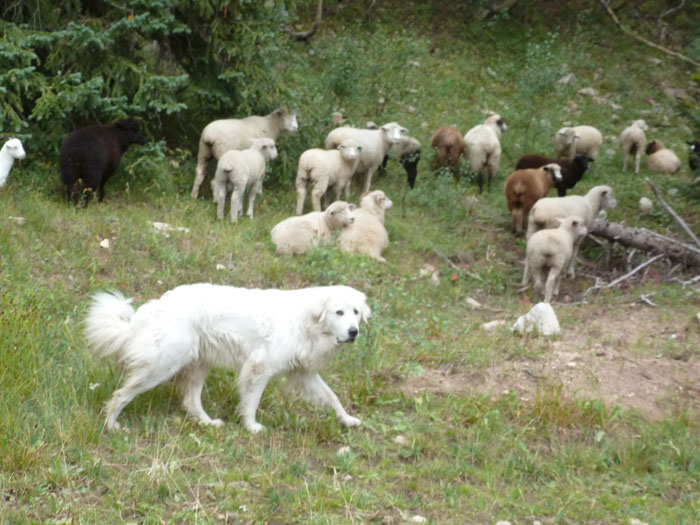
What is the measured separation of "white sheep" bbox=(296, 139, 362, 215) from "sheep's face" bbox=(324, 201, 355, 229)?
1011mm

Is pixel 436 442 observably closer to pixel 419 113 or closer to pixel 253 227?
pixel 253 227

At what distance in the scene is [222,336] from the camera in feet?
16.5

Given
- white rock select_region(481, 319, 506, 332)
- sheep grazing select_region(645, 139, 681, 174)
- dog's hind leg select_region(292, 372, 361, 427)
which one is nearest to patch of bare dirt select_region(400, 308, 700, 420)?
white rock select_region(481, 319, 506, 332)

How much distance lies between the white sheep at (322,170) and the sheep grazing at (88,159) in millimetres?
2476

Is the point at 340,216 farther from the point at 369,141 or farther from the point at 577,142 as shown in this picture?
the point at 577,142

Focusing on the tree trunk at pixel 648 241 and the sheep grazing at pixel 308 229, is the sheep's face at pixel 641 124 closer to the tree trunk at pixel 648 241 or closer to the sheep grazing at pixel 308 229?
the tree trunk at pixel 648 241

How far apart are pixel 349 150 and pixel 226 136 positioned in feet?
5.70

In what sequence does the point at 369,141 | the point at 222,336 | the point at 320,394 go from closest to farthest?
the point at 222,336 < the point at 320,394 < the point at 369,141

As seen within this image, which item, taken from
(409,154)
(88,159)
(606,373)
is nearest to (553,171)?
(409,154)

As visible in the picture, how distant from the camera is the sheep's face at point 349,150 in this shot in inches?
435

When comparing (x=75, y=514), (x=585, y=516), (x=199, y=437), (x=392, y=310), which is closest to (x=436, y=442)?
(x=585, y=516)

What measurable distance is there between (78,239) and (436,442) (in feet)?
15.4

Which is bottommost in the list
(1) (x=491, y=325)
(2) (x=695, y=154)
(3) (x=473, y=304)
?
(3) (x=473, y=304)

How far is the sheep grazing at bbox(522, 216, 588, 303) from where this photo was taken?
8.88m
